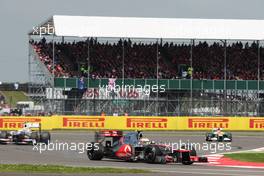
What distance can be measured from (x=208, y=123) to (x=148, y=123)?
4039 millimetres

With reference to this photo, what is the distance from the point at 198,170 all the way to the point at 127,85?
1359 inches

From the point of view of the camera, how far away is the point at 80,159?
25.7m

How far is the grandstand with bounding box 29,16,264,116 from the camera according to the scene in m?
51.2

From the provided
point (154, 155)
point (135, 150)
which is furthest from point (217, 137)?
point (154, 155)

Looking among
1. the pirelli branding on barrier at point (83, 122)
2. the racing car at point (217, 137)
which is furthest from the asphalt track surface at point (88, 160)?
the pirelli branding on barrier at point (83, 122)

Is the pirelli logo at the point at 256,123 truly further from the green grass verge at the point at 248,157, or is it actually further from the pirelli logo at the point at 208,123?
the green grass verge at the point at 248,157

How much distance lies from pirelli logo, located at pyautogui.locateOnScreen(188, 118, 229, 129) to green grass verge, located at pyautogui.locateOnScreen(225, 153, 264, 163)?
18903 mm

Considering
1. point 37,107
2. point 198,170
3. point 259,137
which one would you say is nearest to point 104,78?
point 37,107

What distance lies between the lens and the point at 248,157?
2903cm

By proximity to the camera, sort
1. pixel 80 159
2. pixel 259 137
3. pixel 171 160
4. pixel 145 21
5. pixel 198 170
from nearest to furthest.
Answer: pixel 198 170 < pixel 171 160 < pixel 80 159 < pixel 259 137 < pixel 145 21

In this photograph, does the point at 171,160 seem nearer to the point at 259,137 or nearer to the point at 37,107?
the point at 259,137

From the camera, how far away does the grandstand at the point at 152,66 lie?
168 feet

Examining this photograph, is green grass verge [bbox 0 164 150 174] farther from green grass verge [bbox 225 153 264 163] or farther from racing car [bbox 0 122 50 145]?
racing car [bbox 0 122 50 145]

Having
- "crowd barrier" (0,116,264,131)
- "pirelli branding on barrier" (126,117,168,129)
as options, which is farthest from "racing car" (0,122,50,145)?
"pirelli branding on barrier" (126,117,168,129)
